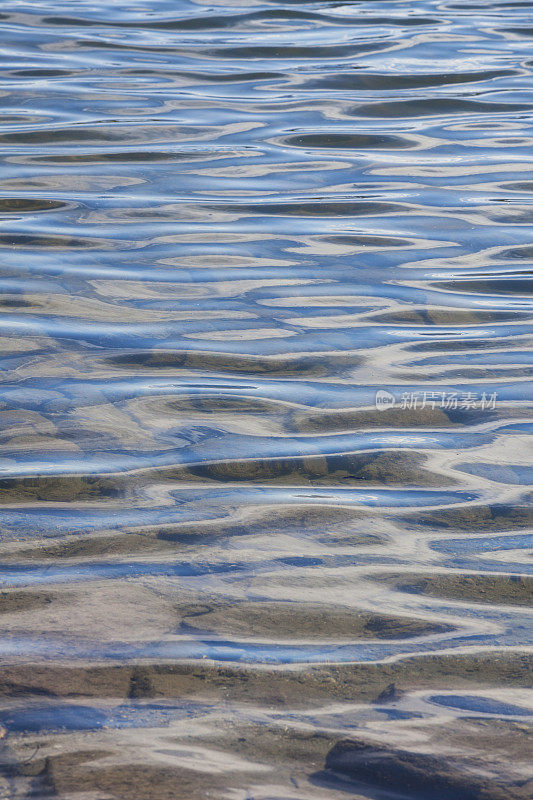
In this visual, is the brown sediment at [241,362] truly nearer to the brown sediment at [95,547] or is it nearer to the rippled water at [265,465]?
the rippled water at [265,465]

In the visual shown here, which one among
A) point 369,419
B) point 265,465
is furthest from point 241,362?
point 265,465

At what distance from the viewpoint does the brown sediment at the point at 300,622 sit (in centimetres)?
190

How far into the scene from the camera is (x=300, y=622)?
6.35 feet

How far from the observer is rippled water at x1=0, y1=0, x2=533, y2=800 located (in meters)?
1.64

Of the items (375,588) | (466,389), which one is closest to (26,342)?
(466,389)

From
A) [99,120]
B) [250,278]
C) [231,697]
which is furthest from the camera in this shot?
[99,120]

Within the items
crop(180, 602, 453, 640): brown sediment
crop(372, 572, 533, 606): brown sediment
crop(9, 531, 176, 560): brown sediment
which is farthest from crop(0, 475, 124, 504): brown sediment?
crop(372, 572, 533, 606): brown sediment

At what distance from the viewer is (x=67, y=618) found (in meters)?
1.91

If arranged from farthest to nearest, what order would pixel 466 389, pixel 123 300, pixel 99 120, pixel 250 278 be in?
Result: pixel 99 120, pixel 250 278, pixel 123 300, pixel 466 389

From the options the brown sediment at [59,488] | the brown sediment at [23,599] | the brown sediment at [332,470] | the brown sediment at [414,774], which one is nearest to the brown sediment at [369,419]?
the brown sediment at [332,470]

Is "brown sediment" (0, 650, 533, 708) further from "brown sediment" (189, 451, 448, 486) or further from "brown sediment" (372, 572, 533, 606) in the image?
"brown sediment" (189, 451, 448, 486)

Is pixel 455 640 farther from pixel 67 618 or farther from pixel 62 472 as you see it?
pixel 62 472

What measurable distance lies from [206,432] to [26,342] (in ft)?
2.84

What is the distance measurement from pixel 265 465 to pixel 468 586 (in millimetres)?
672
